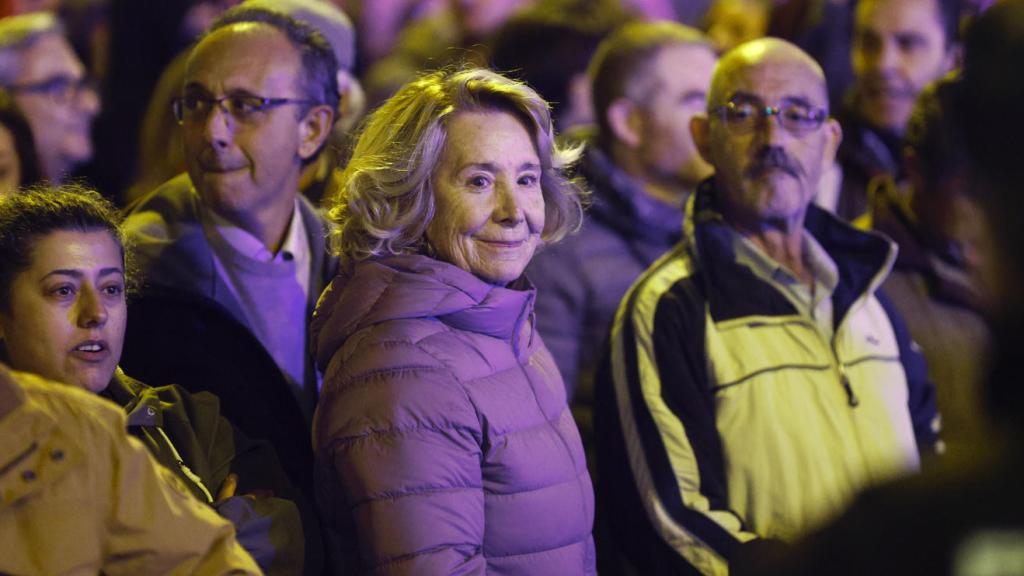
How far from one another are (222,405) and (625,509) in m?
1.03

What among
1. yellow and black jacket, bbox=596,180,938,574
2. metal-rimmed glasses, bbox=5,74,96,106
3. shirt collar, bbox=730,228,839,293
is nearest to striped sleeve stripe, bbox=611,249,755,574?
yellow and black jacket, bbox=596,180,938,574

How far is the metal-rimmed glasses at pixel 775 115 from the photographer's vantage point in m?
3.78

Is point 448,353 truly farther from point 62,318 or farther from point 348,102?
point 348,102

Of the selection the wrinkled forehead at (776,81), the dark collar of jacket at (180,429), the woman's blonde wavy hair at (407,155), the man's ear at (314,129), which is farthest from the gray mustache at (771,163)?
the dark collar of jacket at (180,429)

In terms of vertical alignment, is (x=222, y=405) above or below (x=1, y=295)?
below

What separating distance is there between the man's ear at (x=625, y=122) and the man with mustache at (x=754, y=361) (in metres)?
0.95

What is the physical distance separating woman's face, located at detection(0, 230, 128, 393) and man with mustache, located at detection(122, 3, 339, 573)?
0.40 meters

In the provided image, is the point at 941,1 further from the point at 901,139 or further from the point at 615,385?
the point at 615,385

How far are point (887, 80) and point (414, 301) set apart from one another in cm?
319

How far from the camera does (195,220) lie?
3633 millimetres

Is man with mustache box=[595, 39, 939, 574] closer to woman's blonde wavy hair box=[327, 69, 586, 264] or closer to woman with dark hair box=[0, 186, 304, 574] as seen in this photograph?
woman's blonde wavy hair box=[327, 69, 586, 264]

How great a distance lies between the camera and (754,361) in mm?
3518

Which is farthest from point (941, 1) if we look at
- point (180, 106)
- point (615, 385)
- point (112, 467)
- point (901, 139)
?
point (112, 467)

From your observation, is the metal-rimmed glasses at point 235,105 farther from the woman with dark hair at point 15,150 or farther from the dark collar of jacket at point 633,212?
the dark collar of jacket at point 633,212
